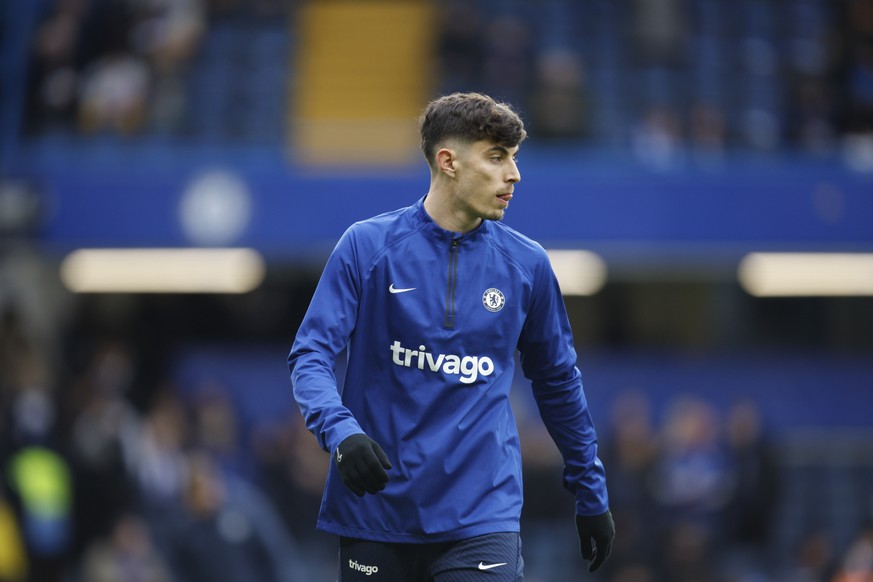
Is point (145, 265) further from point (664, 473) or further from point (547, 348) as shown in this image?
point (547, 348)

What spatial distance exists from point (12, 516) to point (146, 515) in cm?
106

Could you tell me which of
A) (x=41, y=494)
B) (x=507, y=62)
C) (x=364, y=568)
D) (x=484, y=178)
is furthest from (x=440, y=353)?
(x=507, y=62)

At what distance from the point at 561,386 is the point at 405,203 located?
921 cm

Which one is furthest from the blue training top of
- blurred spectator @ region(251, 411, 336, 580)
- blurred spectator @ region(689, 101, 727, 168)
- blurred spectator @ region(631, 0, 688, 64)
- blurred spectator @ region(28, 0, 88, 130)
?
blurred spectator @ region(631, 0, 688, 64)

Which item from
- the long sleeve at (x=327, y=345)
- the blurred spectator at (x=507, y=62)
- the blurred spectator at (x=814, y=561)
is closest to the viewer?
the long sleeve at (x=327, y=345)

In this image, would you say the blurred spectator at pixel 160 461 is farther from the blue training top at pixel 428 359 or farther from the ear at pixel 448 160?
the ear at pixel 448 160

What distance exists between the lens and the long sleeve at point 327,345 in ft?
12.6

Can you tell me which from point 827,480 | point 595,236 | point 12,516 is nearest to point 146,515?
point 12,516

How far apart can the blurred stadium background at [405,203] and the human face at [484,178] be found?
725 centimetres

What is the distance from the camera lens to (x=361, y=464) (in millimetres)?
3652

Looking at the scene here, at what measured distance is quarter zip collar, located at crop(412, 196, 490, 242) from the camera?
167 inches

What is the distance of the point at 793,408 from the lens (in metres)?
14.8

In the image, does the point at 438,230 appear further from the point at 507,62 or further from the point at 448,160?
the point at 507,62

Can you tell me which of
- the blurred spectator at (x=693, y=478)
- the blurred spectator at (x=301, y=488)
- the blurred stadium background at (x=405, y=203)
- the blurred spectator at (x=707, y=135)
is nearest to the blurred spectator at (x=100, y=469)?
the blurred stadium background at (x=405, y=203)
